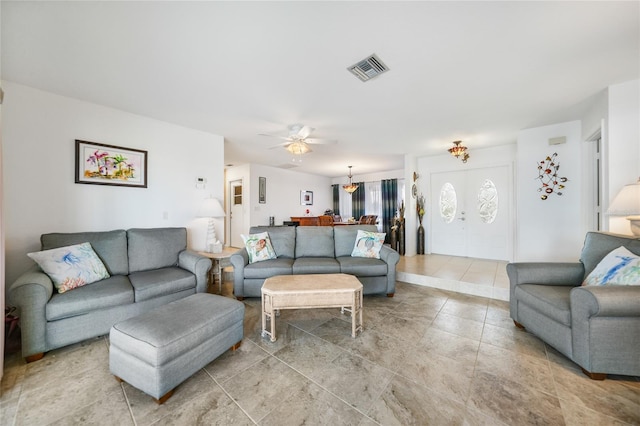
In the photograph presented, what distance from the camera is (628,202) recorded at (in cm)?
206

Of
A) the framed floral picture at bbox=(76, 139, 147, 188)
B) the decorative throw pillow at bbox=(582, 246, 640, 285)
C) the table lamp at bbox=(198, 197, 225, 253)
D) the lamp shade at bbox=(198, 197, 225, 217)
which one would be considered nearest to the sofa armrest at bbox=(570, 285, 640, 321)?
the decorative throw pillow at bbox=(582, 246, 640, 285)

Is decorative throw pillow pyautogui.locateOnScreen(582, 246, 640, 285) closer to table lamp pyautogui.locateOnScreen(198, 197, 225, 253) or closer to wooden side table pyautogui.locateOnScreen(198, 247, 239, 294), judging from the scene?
wooden side table pyautogui.locateOnScreen(198, 247, 239, 294)

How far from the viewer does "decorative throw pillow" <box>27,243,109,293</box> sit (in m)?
2.03

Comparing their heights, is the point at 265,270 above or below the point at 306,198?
below

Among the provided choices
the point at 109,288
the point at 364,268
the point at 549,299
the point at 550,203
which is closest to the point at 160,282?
the point at 109,288

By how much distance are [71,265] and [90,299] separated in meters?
0.44

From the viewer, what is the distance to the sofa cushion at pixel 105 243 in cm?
233

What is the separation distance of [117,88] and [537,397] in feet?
14.5

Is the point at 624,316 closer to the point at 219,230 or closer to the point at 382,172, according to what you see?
the point at 219,230

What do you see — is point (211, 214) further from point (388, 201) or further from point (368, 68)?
point (388, 201)

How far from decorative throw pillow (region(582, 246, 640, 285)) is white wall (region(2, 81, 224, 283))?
461 centimetres

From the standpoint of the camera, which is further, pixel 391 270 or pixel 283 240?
pixel 283 240

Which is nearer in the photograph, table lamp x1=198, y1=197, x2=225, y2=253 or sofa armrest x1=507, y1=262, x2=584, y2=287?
sofa armrest x1=507, y1=262, x2=584, y2=287

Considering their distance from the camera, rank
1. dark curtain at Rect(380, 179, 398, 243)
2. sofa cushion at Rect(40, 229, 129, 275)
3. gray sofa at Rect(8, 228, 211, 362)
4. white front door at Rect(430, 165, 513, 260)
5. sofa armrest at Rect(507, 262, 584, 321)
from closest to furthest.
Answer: gray sofa at Rect(8, 228, 211, 362) → sofa armrest at Rect(507, 262, 584, 321) → sofa cushion at Rect(40, 229, 129, 275) → white front door at Rect(430, 165, 513, 260) → dark curtain at Rect(380, 179, 398, 243)
